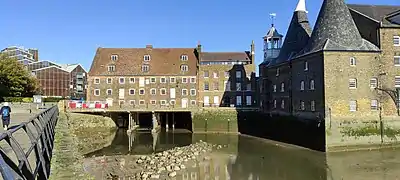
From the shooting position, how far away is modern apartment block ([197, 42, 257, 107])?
54375 millimetres

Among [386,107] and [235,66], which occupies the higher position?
[235,66]

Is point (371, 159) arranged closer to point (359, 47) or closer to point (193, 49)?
point (359, 47)

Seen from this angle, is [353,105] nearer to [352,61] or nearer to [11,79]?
[352,61]

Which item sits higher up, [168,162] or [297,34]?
[297,34]

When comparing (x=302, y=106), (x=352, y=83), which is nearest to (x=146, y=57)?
(x=302, y=106)

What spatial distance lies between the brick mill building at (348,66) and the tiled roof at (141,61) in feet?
79.1

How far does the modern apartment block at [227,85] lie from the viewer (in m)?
54.4

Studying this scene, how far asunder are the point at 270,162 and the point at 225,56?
3448cm

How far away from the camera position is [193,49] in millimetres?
59219

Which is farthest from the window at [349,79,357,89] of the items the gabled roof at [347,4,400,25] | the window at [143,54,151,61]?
the window at [143,54,151,61]

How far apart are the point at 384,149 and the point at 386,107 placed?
4.09 metres

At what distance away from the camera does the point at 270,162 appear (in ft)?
84.4

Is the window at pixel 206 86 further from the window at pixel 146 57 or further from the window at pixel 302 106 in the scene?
the window at pixel 302 106

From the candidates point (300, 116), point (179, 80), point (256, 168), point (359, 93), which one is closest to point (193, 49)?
point (179, 80)
